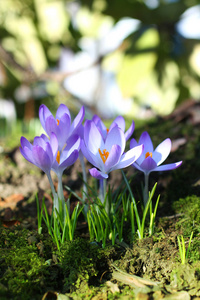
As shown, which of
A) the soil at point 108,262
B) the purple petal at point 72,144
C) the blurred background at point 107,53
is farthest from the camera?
the blurred background at point 107,53

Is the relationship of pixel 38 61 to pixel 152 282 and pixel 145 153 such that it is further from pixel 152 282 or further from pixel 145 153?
pixel 152 282

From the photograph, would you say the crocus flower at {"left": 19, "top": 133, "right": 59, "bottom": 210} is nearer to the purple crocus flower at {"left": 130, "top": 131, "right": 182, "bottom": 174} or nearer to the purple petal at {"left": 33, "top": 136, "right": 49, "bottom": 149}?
the purple petal at {"left": 33, "top": 136, "right": 49, "bottom": 149}

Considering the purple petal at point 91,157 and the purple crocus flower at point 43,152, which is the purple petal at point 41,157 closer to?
the purple crocus flower at point 43,152

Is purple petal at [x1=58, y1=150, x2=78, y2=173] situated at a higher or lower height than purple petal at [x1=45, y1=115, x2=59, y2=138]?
lower

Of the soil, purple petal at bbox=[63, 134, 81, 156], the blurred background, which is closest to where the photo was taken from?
the soil

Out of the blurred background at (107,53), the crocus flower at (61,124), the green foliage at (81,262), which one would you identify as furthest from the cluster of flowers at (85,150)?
the blurred background at (107,53)

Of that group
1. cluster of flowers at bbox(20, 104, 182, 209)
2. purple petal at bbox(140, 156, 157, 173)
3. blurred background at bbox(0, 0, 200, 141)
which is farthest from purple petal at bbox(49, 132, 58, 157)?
blurred background at bbox(0, 0, 200, 141)

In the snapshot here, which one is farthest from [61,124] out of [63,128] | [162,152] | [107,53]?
[107,53]
